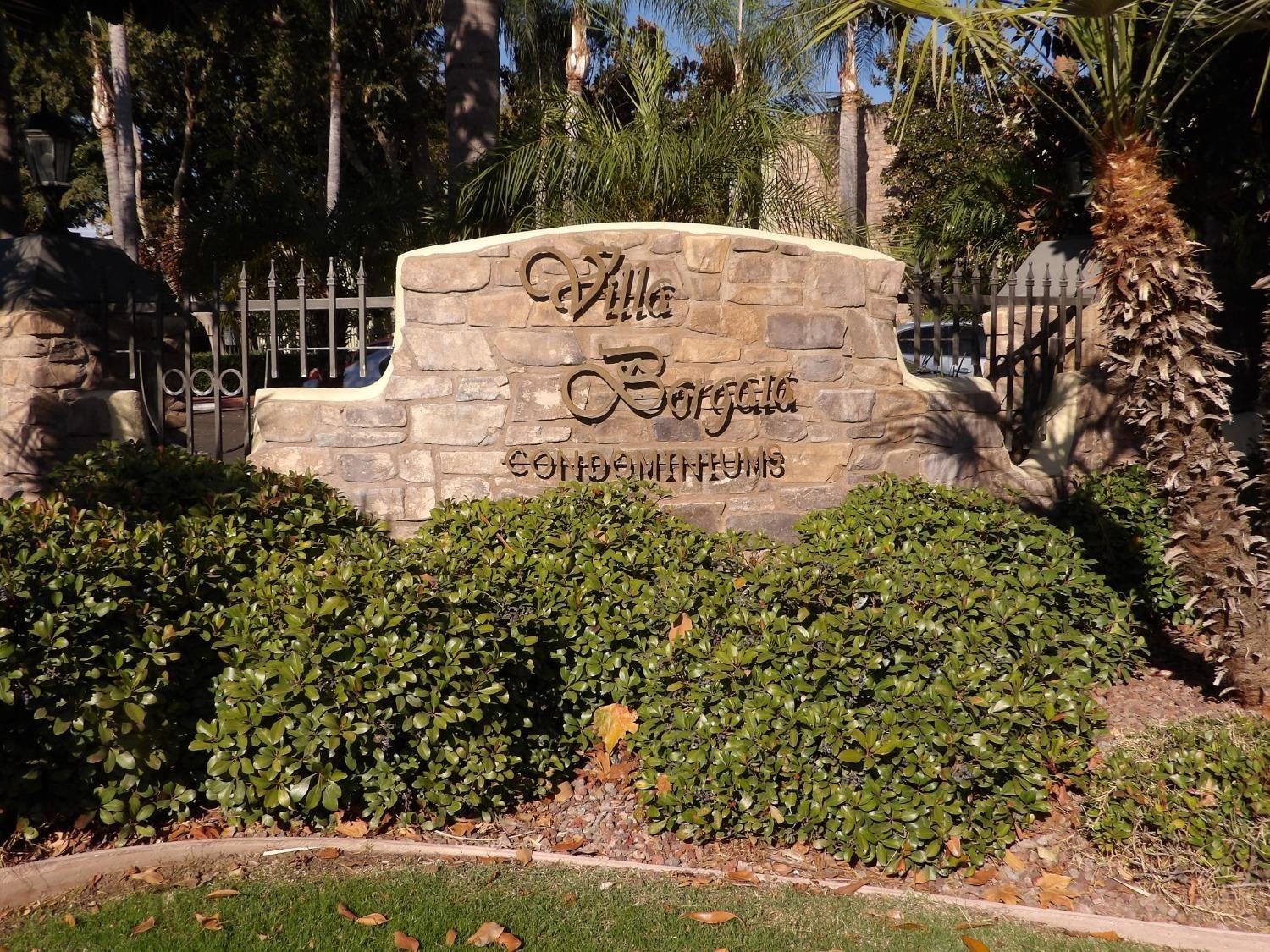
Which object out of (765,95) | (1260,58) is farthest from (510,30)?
(1260,58)

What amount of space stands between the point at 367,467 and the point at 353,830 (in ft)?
8.48

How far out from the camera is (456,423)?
19.8 feet

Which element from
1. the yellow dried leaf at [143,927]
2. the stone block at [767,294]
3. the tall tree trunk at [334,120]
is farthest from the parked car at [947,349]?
the tall tree trunk at [334,120]

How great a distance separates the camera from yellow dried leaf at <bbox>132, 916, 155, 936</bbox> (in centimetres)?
312

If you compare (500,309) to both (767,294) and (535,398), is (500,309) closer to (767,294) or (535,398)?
(535,398)

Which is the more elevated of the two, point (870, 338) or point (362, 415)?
point (870, 338)

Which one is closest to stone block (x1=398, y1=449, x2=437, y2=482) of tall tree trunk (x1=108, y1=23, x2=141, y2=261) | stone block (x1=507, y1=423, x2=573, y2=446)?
stone block (x1=507, y1=423, x2=573, y2=446)

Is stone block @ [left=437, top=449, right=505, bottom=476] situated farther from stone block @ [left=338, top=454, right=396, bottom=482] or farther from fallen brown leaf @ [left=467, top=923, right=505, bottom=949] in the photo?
fallen brown leaf @ [left=467, top=923, right=505, bottom=949]

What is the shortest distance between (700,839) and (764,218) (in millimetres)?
6453

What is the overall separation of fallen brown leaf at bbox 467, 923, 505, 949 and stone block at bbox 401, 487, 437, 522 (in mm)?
3138

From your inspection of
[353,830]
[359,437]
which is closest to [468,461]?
[359,437]

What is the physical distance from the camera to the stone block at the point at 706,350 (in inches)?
244

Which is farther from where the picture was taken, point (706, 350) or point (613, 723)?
point (706, 350)

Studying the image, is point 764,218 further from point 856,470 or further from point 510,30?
point 510,30
